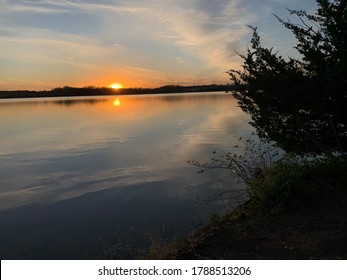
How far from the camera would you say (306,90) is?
33.1 ft

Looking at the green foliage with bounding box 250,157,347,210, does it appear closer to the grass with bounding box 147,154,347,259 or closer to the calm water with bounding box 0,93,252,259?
the grass with bounding box 147,154,347,259

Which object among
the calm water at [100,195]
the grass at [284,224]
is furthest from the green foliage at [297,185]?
the calm water at [100,195]

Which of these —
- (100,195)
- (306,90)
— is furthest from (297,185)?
(100,195)

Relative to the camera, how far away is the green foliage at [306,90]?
9.59m

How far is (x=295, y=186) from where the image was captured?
757cm

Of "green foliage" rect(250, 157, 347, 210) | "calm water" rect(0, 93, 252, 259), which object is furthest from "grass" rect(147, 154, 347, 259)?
"calm water" rect(0, 93, 252, 259)

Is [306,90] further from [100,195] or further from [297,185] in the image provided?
[100,195]

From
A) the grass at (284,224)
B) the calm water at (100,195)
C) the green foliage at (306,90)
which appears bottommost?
the calm water at (100,195)

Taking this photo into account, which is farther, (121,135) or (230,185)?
(121,135)

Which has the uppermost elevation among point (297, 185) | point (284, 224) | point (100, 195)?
point (297, 185)

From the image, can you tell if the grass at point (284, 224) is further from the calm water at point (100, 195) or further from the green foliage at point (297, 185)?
the calm water at point (100, 195)
